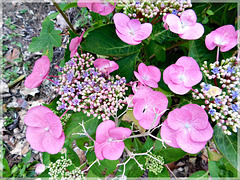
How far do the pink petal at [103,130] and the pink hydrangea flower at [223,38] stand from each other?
22.0 inches

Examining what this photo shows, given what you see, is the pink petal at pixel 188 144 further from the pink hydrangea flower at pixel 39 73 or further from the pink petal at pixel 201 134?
the pink hydrangea flower at pixel 39 73

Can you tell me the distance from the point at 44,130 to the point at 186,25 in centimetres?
76

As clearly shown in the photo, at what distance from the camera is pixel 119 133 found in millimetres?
753

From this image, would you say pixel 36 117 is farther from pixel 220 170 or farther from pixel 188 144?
pixel 220 170

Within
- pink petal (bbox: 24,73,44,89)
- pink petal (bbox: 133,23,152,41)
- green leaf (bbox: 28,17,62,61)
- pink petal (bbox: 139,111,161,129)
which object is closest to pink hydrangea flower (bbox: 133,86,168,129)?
pink petal (bbox: 139,111,161,129)

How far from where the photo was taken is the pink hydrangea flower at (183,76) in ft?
2.67

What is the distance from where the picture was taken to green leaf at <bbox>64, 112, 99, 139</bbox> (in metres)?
0.91

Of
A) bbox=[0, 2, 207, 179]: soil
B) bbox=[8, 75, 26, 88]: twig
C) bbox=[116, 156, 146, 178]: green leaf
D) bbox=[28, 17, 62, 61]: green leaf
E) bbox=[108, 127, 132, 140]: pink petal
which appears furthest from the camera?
bbox=[8, 75, 26, 88]: twig

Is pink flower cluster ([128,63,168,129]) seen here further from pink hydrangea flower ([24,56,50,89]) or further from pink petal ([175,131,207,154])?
pink hydrangea flower ([24,56,50,89])

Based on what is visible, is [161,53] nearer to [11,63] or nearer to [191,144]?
[191,144]

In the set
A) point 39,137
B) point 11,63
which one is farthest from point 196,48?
point 11,63

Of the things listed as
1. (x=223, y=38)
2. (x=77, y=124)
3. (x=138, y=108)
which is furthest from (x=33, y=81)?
(x=223, y=38)

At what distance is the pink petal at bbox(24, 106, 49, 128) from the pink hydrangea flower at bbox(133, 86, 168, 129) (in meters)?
0.36

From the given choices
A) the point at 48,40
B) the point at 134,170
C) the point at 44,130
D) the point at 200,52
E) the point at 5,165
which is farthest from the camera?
the point at 5,165
